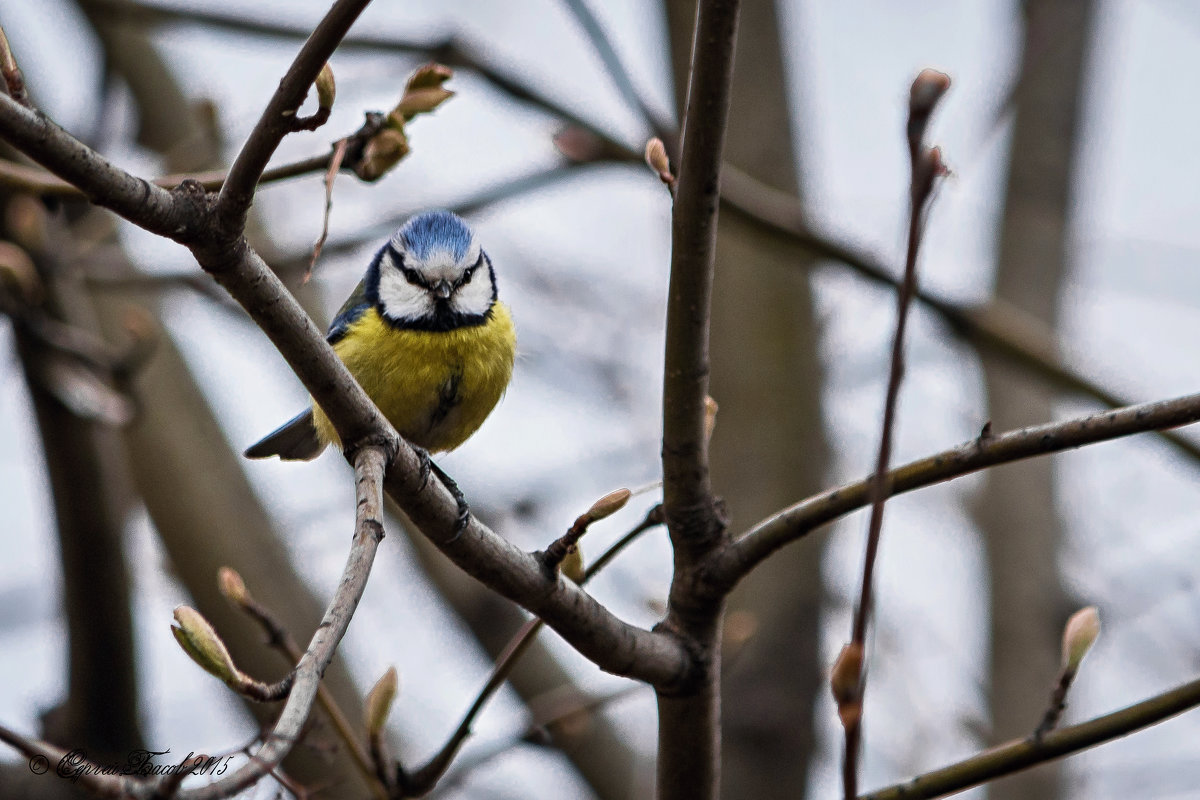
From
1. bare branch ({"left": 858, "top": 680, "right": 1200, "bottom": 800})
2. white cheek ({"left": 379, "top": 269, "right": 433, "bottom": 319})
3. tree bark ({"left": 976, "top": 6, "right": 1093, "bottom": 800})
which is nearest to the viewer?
bare branch ({"left": 858, "top": 680, "right": 1200, "bottom": 800})

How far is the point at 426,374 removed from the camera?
9.23 feet

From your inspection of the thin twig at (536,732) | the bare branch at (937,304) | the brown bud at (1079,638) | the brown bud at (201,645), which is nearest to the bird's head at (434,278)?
the bare branch at (937,304)

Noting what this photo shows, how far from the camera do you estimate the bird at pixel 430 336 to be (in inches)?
111

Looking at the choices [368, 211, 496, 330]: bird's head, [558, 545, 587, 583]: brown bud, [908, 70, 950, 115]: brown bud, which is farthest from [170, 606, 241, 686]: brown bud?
[368, 211, 496, 330]: bird's head

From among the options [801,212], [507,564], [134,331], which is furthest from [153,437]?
[507,564]

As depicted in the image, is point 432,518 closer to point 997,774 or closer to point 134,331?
point 997,774

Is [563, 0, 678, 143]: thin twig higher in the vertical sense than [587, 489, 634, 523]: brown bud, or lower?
higher

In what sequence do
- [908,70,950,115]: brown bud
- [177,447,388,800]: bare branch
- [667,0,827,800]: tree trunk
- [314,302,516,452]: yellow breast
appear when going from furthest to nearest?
1. [667,0,827,800]: tree trunk
2. [314,302,516,452]: yellow breast
3. [177,447,388,800]: bare branch
4. [908,70,950,115]: brown bud

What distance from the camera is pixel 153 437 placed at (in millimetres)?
3967

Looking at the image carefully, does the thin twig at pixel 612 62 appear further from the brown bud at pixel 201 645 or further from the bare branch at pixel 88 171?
the brown bud at pixel 201 645

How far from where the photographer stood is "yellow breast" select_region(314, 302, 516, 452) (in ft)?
9.20

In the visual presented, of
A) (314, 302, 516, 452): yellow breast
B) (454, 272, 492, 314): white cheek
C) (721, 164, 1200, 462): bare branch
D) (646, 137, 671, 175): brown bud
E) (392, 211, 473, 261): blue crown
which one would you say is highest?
(721, 164, 1200, 462): bare branch

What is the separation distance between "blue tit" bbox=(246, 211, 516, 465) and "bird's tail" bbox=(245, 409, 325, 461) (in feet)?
0.77

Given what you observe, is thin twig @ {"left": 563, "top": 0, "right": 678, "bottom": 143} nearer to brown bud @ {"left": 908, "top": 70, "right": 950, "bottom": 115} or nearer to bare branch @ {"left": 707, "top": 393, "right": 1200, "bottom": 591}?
bare branch @ {"left": 707, "top": 393, "right": 1200, "bottom": 591}
